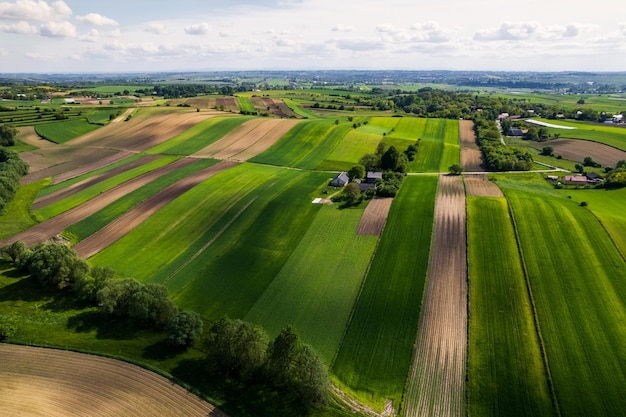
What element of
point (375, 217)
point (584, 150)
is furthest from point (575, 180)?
point (375, 217)

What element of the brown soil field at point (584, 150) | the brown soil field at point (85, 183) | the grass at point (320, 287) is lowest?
the grass at point (320, 287)

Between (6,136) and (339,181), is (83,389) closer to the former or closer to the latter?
(339,181)

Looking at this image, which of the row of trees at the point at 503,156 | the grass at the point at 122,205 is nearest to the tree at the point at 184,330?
the grass at the point at 122,205

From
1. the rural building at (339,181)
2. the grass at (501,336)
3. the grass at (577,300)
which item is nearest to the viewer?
the grass at (501,336)

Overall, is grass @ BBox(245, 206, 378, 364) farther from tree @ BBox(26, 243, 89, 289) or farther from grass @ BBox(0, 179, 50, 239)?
grass @ BBox(0, 179, 50, 239)

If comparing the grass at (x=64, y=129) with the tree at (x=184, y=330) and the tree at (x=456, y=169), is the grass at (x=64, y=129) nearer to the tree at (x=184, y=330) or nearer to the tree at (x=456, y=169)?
the tree at (x=184, y=330)

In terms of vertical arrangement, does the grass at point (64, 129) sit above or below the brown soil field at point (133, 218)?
above

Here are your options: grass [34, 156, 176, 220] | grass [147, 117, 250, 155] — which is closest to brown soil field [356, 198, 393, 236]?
grass [34, 156, 176, 220]
